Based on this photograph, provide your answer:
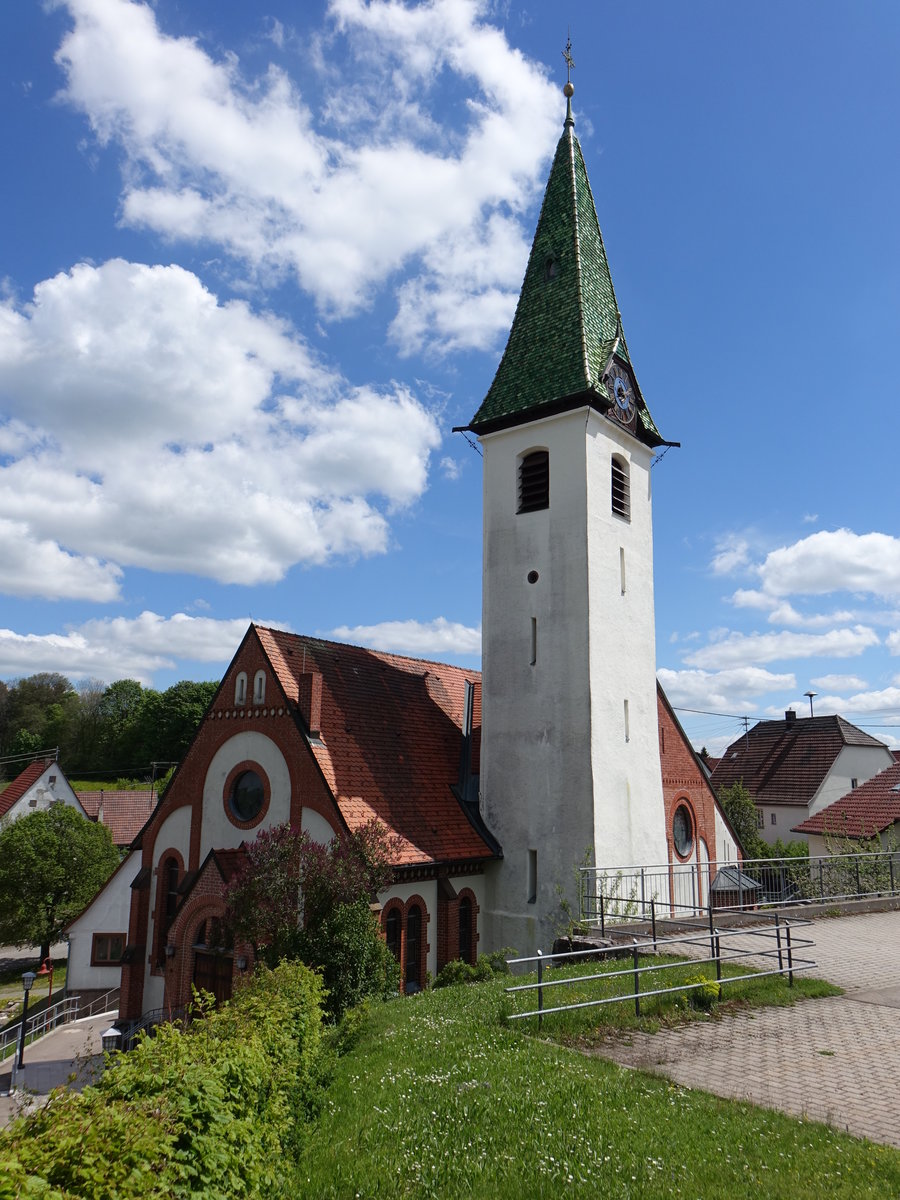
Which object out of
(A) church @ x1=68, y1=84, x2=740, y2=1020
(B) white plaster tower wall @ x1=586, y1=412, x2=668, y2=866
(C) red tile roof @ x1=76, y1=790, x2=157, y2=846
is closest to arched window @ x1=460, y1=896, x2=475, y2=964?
(A) church @ x1=68, y1=84, x2=740, y2=1020

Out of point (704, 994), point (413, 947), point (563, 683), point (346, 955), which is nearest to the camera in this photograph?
point (704, 994)

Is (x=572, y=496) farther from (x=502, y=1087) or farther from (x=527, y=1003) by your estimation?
(x=502, y=1087)

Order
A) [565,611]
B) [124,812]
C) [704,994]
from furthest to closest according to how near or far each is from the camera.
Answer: [124,812] → [565,611] → [704,994]

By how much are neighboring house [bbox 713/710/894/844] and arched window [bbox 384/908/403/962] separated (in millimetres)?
31100

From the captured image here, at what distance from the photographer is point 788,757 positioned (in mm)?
49125

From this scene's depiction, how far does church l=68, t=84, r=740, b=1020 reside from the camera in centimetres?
2008

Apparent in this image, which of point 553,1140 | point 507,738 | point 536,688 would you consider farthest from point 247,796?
point 553,1140

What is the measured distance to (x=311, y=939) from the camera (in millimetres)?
15695

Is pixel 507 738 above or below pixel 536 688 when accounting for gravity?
below

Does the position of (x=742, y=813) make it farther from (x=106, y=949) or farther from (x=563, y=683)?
(x=106, y=949)

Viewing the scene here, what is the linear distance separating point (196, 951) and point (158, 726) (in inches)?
2591

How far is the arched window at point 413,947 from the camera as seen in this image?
1903 cm

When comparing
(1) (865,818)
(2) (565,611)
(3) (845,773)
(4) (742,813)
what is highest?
(2) (565,611)

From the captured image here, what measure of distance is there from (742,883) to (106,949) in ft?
83.6
